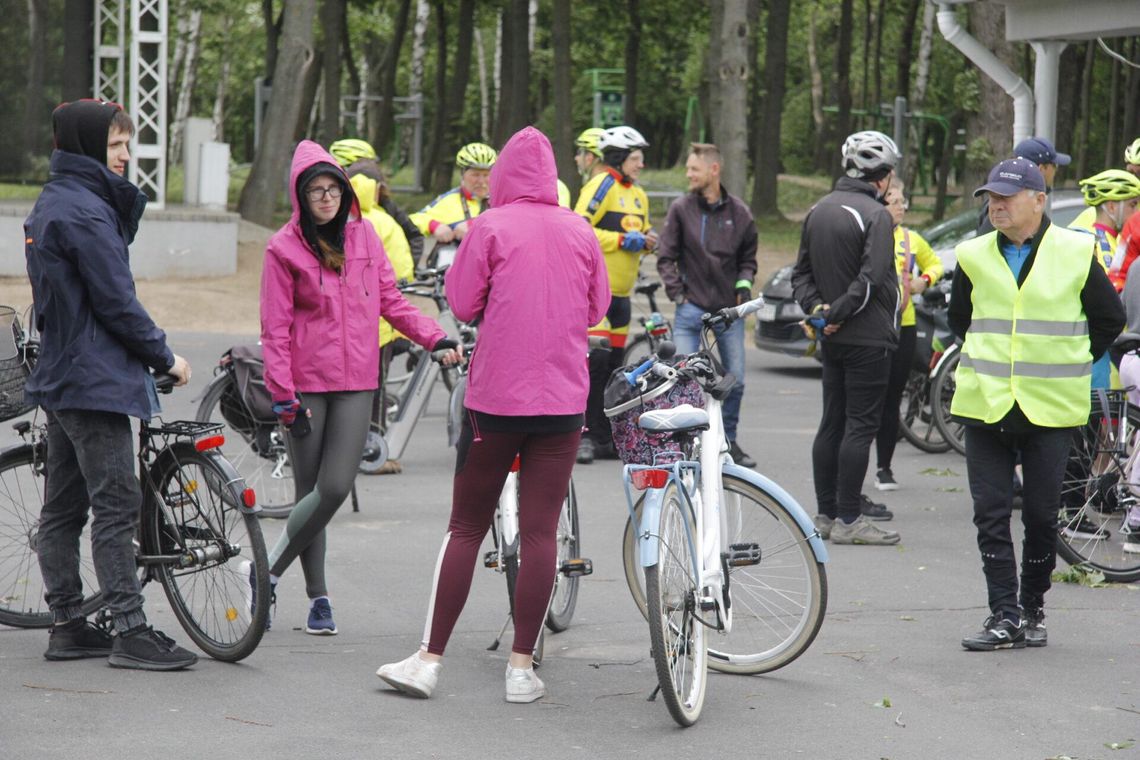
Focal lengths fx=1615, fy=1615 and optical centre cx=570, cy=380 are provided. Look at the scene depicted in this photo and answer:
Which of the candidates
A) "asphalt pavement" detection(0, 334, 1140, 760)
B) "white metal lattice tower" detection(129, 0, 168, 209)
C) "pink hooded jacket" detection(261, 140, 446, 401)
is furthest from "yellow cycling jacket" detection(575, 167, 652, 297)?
"white metal lattice tower" detection(129, 0, 168, 209)

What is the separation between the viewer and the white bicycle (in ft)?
17.0

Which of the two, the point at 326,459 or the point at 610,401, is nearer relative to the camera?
the point at 610,401

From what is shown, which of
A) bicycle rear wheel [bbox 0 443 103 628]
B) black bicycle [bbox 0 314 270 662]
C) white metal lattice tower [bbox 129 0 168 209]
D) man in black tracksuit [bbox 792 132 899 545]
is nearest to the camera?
black bicycle [bbox 0 314 270 662]

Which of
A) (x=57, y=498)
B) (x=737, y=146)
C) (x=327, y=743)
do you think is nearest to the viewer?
(x=327, y=743)

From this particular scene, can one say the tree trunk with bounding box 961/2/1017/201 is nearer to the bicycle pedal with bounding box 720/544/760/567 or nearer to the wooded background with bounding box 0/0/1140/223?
the wooded background with bounding box 0/0/1140/223

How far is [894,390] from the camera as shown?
9.47 m

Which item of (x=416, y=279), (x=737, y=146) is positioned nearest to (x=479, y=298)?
(x=416, y=279)

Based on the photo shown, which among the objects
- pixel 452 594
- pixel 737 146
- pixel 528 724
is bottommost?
pixel 528 724

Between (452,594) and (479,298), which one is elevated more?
(479,298)

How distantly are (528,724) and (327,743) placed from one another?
666 mm

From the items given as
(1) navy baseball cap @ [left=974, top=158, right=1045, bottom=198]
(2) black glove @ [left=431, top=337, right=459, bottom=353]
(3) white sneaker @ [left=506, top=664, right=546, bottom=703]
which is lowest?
(3) white sneaker @ [left=506, top=664, right=546, bottom=703]

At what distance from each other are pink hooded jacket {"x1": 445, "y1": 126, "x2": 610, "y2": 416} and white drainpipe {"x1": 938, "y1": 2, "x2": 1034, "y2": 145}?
11597 millimetres

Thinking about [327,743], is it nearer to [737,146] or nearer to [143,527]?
[143,527]

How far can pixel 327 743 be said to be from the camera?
4977 millimetres
